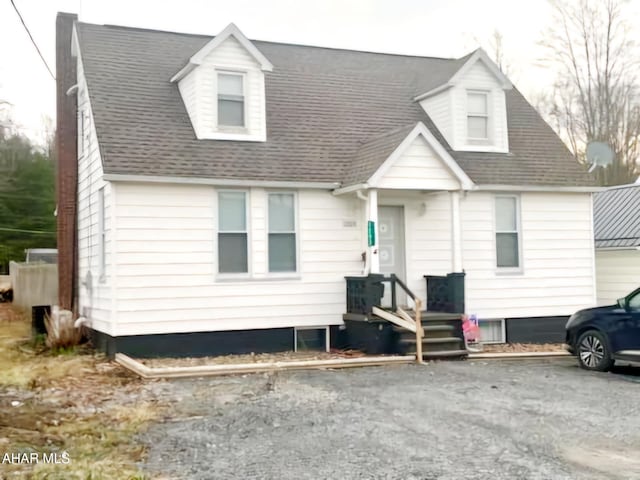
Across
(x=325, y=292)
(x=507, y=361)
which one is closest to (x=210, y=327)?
(x=325, y=292)

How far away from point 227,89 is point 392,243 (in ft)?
14.6

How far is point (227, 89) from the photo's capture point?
13.3m

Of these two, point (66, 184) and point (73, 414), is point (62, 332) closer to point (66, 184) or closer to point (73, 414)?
point (66, 184)

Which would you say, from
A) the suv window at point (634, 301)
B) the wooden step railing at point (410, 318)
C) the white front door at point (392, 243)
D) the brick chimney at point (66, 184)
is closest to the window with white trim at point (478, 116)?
the white front door at point (392, 243)

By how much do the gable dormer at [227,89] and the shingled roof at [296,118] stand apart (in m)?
0.26

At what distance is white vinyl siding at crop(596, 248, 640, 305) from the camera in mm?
16344

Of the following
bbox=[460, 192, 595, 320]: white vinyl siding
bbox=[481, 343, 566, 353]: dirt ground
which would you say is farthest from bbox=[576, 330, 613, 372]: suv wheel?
bbox=[460, 192, 595, 320]: white vinyl siding

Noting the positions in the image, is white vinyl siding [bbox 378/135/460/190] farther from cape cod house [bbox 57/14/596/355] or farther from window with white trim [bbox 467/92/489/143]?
window with white trim [bbox 467/92/489/143]

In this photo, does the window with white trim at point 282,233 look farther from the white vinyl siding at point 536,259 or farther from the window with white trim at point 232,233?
the white vinyl siding at point 536,259

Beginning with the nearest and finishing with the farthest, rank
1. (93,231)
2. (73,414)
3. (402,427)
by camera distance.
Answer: (402,427) < (73,414) < (93,231)

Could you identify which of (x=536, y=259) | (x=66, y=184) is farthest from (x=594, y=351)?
(x=66, y=184)

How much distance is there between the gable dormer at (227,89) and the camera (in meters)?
13.0

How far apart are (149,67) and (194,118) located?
201 cm

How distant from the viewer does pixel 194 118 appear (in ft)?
43.0
